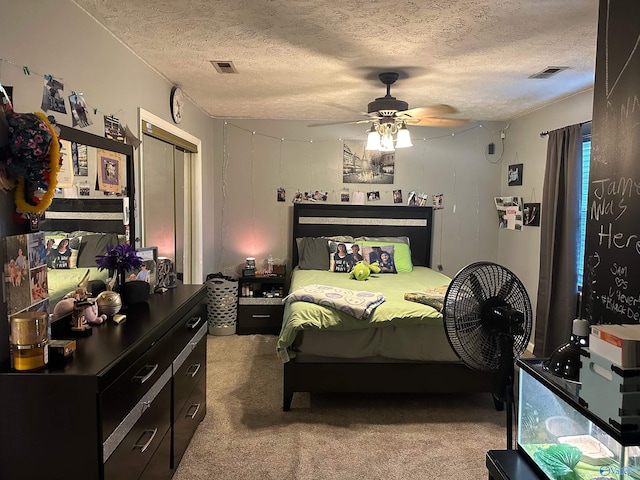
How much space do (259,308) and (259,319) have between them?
0.11 metres

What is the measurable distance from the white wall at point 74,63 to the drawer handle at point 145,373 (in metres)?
1.07

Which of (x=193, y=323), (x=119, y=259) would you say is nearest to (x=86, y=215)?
(x=119, y=259)

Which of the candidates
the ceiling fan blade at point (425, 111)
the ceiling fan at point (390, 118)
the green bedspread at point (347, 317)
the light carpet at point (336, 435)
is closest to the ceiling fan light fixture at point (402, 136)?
the ceiling fan at point (390, 118)

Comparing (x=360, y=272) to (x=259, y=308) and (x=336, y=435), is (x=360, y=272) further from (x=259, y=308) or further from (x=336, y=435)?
(x=336, y=435)

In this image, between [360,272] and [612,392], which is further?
[360,272]

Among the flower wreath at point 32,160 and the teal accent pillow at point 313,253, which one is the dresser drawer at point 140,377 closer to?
the flower wreath at point 32,160

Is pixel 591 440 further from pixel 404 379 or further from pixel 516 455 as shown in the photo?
pixel 404 379

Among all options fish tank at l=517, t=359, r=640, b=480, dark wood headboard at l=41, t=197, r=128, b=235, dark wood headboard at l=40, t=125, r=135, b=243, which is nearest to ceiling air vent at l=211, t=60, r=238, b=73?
dark wood headboard at l=40, t=125, r=135, b=243

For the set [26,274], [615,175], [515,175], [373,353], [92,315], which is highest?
[515,175]

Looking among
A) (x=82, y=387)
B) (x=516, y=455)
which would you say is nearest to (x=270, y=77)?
(x=82, y=387)

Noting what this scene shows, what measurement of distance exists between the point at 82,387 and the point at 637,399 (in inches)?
57.7

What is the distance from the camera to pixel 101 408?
1.45m

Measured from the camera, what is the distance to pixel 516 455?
1.45m

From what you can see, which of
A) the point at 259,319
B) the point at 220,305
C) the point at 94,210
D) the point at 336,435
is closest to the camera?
the point at 94,210
